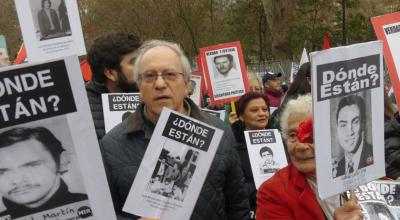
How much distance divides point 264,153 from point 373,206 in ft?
5.23

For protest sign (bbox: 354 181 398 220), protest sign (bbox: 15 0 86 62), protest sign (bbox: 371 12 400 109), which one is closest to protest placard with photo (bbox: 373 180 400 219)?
protest sign (bbox: 354 181 398 220)

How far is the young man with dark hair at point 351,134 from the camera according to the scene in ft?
8.50

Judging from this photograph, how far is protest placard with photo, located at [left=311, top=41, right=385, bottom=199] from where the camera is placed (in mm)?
2482

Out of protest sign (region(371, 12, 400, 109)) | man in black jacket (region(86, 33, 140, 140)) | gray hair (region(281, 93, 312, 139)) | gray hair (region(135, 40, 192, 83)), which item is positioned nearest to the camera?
gray hair (region(135, 40, 192, 83))

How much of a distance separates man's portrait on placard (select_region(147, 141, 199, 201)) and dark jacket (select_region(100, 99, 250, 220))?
0.29m

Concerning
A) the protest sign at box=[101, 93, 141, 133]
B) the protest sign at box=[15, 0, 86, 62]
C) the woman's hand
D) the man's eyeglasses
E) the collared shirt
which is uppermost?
the protest sign at box=[15, 0, 86, 62]

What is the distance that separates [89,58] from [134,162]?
1.37 m

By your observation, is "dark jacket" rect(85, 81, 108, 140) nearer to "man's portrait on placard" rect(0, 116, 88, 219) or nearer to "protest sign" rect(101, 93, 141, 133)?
"protest sign" rect(101, 93, 141, 133)

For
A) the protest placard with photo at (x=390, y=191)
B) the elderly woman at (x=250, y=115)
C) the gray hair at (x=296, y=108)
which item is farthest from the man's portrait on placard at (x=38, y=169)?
the elderly woman at (x=250, y=115)

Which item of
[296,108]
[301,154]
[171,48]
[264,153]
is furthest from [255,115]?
[171,48]

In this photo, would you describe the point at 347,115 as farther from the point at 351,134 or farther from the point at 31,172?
the point at 31,172

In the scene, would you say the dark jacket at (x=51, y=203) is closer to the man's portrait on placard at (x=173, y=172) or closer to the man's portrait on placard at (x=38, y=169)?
the man's portrait on placard at (x=38, y=169)

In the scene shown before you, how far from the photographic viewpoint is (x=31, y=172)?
213cm

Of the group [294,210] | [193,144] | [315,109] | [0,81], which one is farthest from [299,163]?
[0,81]
